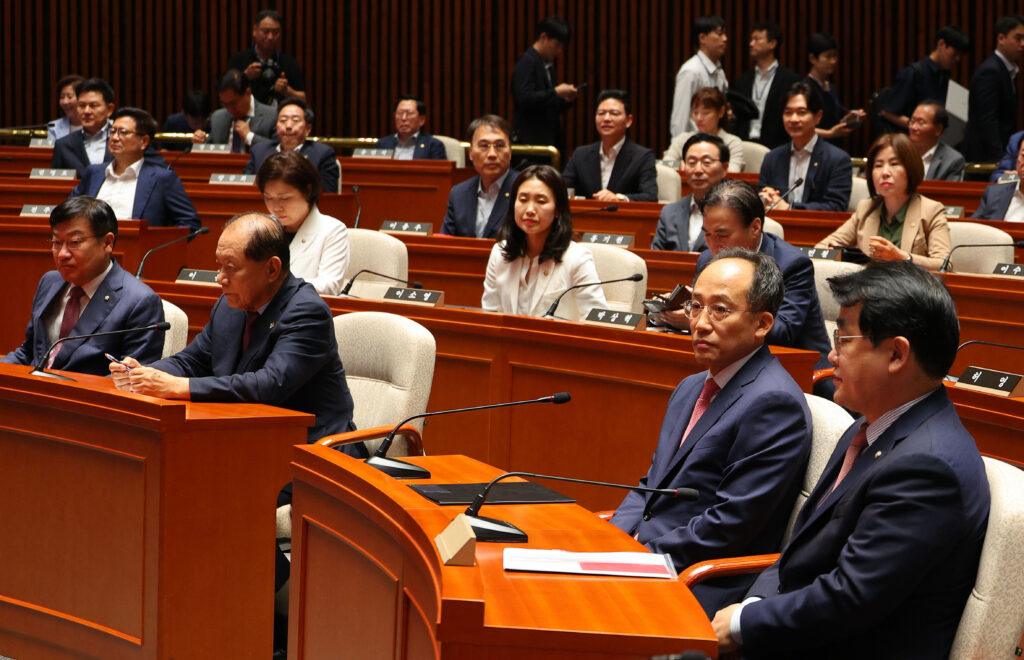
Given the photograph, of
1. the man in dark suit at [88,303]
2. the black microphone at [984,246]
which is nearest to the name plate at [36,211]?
the man in dark suit at [88,303]

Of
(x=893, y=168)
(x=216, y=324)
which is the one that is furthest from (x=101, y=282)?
(x=893, y=168)

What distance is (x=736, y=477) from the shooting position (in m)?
2.10

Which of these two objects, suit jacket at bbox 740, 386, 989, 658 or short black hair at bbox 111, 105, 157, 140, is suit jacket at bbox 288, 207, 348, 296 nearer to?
short black hair at bbox 111, 105, 157, 140

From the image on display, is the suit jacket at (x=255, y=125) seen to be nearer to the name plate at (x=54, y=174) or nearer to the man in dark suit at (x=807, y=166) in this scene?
the name plate at (x=54, y=174)

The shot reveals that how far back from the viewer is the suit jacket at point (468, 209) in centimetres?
534

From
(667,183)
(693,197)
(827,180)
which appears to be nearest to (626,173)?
(667,183)

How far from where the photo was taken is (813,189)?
5.77 metres

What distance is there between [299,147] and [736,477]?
15.6 feet

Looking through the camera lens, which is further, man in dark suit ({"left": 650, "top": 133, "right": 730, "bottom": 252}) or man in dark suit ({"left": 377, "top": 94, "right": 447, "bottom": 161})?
man in dark suit ({"left": 377, "top": 94, "right": 447, "bottom": 161})

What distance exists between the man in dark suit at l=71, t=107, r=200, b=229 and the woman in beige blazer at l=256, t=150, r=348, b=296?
95 centimetres

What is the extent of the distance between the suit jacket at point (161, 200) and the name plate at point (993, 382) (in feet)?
11.4

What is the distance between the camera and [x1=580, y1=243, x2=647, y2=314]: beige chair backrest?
4121 mm

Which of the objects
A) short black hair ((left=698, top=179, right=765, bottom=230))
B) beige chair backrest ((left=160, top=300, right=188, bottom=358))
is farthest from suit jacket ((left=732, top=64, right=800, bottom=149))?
beige chair backrest ((left=160, top=300, right=188, bottom=358))

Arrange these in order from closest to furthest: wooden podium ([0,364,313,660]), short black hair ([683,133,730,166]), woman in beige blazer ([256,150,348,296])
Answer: wooden podium ([0,364,313,660]) < woman in beige blazer ([256,150,348,296]) < short black hair ([683,133,730,166])
